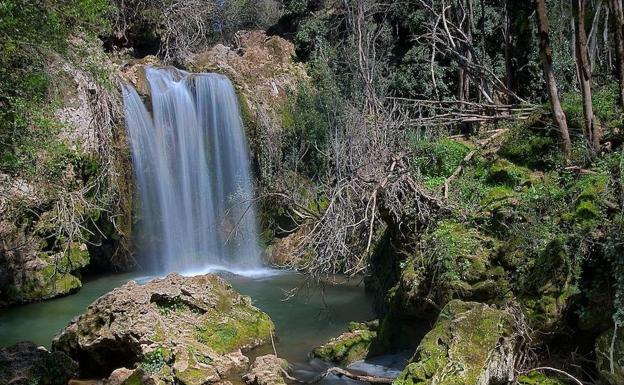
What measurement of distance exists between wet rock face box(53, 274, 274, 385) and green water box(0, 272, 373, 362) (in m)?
0.67

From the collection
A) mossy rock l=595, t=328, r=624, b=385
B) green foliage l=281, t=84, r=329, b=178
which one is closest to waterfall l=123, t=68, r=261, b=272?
green foliage l=281, t=84, r=329, b=178

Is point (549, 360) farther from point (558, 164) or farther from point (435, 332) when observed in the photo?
point (558, 164)

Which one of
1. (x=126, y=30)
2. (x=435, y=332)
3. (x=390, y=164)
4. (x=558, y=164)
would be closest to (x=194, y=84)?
(x=126, y=30)

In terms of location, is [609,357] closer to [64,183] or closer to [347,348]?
[347,348]

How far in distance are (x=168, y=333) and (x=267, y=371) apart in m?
1.44

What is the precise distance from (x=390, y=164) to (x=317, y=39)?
13854mm

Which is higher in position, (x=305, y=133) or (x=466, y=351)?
(x=305, y=133)

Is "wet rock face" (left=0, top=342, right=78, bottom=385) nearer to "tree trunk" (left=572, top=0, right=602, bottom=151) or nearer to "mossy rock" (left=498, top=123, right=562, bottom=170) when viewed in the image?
"mossy rock" (left=498, top=123, right=562, bottom=170)

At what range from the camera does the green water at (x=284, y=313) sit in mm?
9188

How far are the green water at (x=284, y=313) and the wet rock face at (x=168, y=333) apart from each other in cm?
67

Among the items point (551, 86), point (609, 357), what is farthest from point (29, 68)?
point (609, 357)

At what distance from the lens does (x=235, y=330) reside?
8422 mm

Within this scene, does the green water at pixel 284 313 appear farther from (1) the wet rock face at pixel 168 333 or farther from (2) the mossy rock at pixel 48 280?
(1) the wet rock face at pixel 168 333

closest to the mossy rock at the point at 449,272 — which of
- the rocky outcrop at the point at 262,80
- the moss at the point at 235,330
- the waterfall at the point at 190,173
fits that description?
the moss at the point at 235,330
